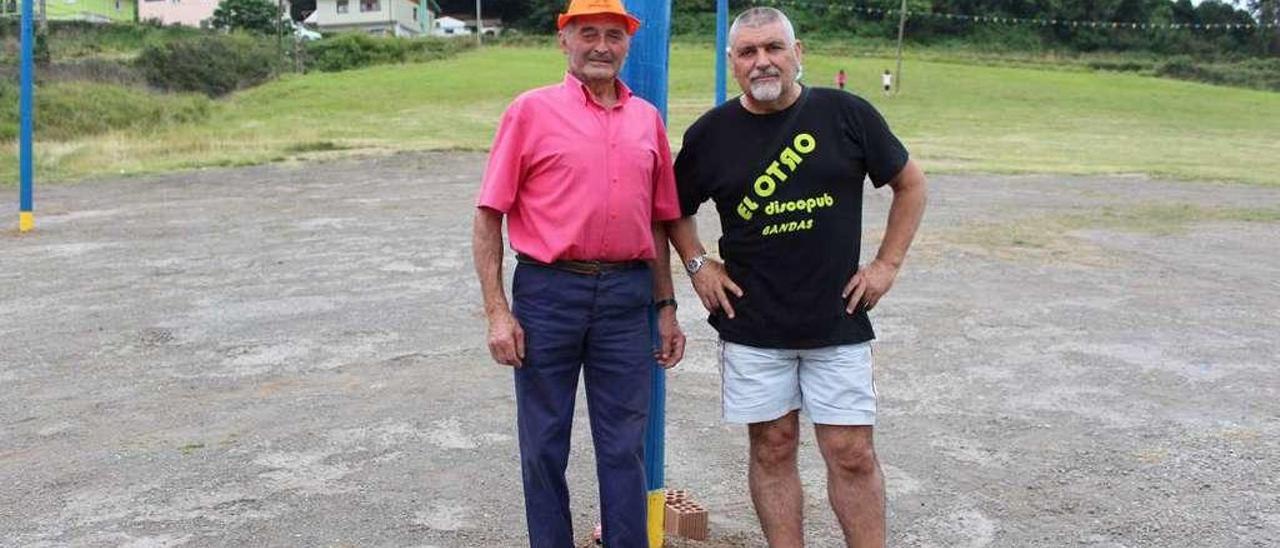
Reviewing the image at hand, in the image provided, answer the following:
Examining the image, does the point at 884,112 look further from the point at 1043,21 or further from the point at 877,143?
the point at 1043,21

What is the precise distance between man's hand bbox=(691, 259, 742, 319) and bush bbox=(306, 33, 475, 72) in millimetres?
62797

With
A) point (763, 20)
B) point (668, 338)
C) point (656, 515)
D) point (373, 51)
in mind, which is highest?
point (373, 51)

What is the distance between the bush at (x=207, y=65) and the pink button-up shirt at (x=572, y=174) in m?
55.3

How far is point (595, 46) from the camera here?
3.65 metres

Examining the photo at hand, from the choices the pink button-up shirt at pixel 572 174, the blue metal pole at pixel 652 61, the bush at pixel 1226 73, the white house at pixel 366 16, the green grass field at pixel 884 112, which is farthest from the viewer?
the white house at pixel 366 16

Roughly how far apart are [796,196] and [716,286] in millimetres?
402

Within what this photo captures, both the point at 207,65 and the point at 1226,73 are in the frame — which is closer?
the point at 207,65

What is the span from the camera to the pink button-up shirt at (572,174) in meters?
3.59

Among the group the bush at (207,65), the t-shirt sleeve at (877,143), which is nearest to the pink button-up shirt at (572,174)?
the t-shirt sleeve at (877,143)

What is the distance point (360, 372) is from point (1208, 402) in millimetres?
4848

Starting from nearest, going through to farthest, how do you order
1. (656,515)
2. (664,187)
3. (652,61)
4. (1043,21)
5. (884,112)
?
(664,187) < (652,61) < (656,515) < (884,112) < (1043,21)

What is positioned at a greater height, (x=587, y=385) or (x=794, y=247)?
(x=794, y=247)

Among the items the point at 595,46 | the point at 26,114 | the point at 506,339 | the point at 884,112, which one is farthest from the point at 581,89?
the point at 884,112

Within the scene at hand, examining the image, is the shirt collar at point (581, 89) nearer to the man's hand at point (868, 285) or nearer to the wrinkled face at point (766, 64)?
the wrinkled face at point (766, 64)
